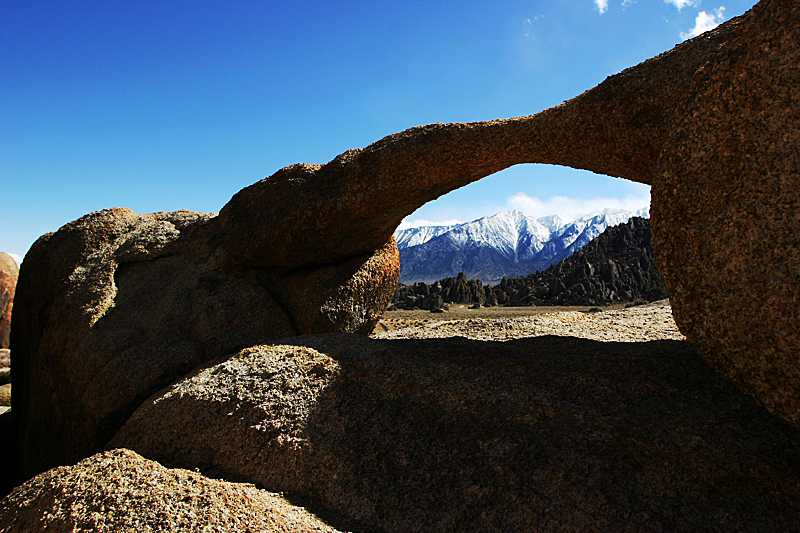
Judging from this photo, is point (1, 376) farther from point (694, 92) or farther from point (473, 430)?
point (694, 92)

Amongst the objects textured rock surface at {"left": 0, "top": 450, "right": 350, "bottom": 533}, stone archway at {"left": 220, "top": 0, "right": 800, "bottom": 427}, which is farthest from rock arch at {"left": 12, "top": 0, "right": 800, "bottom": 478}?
textured rock surface at {"left": 0, "top": 450, "right": 350, "bottom": 533}

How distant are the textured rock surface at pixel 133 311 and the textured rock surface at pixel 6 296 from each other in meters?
9.37

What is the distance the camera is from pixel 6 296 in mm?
14438

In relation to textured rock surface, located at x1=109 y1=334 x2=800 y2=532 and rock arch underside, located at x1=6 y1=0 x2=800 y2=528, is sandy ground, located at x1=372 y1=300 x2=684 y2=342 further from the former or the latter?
rock arch underside, located at x1=6 y1=0 x2=800 y2=528

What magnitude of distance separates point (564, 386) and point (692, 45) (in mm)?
2886

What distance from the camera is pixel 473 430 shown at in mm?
3084

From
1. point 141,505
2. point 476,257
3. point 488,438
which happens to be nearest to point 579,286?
point 488,438

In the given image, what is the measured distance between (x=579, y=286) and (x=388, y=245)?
24.0 m

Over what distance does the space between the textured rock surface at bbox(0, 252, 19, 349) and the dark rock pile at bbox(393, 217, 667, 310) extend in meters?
18.5

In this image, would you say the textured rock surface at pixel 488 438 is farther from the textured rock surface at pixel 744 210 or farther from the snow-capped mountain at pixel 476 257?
the snow-capped mountain at pixel 476 257

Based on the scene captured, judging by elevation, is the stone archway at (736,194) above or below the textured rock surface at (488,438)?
above

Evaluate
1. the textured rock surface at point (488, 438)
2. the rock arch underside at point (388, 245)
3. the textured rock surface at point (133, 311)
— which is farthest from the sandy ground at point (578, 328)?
the rock arch underside at point (388, 245)

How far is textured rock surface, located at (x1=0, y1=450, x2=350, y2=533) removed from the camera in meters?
2.35

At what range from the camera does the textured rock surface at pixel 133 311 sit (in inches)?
188
